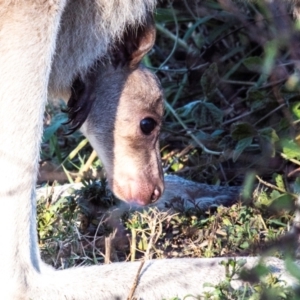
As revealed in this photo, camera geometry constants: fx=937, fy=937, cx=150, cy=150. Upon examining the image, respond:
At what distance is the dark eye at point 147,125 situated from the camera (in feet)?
9.98

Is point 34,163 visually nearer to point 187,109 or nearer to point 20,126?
point 20,126

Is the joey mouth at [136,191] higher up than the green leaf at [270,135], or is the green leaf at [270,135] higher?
the green leaf at [270,135]

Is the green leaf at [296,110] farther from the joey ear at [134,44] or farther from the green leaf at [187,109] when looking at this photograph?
the green leaf at [187,109]

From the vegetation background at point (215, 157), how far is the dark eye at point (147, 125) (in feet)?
0.84

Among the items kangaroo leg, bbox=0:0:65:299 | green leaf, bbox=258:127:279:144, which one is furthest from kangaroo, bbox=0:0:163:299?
green leaf, bbox=258:127:279:144

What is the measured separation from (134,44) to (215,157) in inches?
31.7

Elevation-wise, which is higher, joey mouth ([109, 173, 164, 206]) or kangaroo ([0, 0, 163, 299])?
kangaroo ([0, 0, 163, 299])

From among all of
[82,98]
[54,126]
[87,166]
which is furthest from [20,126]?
[87,166]

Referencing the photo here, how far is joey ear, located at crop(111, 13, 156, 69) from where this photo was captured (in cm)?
292

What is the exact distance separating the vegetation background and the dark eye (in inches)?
10.0

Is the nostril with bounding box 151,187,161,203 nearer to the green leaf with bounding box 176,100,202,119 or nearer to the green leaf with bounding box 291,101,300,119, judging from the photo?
the green leaf with bounding box 291,101,300,119

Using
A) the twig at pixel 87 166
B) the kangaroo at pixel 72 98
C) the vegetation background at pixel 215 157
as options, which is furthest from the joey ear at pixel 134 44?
the twig at pixel 87 166

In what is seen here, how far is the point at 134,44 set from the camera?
296cm

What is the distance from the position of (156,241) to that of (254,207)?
14.5 inches
